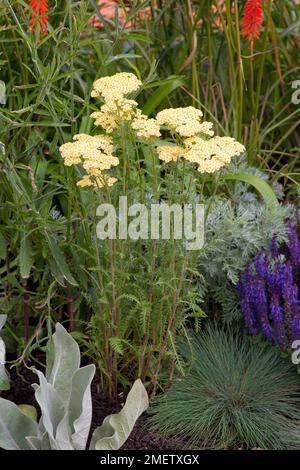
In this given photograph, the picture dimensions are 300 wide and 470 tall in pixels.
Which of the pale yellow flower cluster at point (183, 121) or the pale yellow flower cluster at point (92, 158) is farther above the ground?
the pale yellow flower cluster at point (183, 121)

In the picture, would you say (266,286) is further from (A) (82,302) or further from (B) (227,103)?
(B) (227,103)

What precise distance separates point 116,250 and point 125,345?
1.05 ft

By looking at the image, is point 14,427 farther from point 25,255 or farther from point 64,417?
point 25,255

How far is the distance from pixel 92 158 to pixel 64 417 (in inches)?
25.9

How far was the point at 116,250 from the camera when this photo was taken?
2461 mm

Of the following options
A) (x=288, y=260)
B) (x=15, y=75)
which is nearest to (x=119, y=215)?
(x=288, y=260)

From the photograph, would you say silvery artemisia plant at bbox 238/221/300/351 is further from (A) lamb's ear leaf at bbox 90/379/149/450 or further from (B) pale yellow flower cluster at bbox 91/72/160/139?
(B) pale yellow flower cluster at bbox 91/72/160/139

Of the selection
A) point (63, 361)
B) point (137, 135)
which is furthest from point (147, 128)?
point (63, 361)

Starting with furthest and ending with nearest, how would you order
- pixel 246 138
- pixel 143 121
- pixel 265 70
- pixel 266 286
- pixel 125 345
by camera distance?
pixel 265 70 < pixel 246 138 < pixel 266 286 < pixel 125 345 < pixel 143 121

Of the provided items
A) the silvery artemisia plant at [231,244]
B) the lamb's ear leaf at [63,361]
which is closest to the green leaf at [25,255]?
the lamb's ear leaf at [63,361]

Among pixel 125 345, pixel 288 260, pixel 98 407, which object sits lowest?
pixel 98 407

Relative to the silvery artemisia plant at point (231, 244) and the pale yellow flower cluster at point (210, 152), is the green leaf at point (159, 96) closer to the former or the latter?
the silvery artemisia plant at point (231, 244)

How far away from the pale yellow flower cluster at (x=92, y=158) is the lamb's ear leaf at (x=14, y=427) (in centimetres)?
62

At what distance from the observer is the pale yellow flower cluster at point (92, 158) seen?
2213 millimetres
